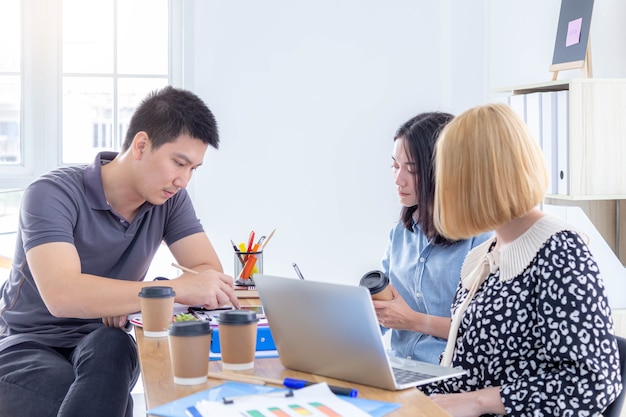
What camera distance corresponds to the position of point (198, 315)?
1792mm

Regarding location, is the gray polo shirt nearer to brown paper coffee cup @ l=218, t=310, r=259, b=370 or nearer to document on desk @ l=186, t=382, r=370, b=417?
brown paper coffee cup @ l=218, t=310, r=259, b=370

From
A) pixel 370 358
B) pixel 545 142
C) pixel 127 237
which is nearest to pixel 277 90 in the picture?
pixel 545 142

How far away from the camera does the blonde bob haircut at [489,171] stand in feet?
4.78

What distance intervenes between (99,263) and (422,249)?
0.86 m

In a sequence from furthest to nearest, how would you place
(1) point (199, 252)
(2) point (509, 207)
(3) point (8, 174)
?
(3) point (8, 174)
(1) point (199, 252)
(2) point (509, 207)

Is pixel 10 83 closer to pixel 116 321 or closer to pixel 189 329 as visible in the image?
pixel 116 321

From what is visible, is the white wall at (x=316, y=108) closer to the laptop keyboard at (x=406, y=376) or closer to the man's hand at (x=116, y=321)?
the man's hand at (x=116, y=321)

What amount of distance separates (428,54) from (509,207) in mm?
2126

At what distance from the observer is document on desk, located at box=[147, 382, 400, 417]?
1118 millimetres

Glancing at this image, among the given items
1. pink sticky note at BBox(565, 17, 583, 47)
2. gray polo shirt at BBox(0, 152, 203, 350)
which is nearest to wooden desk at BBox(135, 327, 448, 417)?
gray polo shirt at BBox(0, 152, 203, 350)

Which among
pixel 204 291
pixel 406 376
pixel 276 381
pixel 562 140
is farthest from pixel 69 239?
pixel 562 140

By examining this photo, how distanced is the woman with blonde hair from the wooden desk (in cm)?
28

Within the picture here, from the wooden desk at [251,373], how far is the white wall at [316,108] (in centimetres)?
187

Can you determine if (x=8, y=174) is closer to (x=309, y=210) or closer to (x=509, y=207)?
(x=309, y=210)
